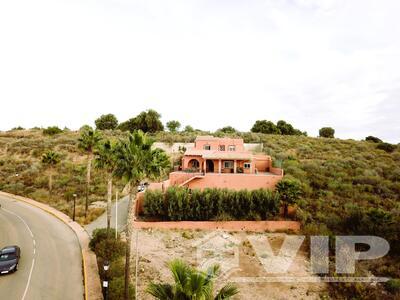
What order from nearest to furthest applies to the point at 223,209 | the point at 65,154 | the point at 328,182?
the point at 223,209
the point at 328,182
the point at 65,154

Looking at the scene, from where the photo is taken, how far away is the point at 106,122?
92188 mm

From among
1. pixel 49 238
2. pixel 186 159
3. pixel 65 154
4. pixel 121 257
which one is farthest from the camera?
pixel 65 154

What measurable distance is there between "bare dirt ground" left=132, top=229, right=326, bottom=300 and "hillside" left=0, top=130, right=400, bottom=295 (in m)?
3.59

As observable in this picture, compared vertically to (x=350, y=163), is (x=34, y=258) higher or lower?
lower

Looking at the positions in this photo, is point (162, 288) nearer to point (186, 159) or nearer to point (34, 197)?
point (186, 159)

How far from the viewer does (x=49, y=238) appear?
25344 millimetres

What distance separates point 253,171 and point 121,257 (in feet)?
76.9

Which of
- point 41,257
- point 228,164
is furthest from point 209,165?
point 41,257

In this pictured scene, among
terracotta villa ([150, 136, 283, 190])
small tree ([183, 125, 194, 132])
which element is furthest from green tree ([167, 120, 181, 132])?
terracotta villa ([150, 136, 283, 190])

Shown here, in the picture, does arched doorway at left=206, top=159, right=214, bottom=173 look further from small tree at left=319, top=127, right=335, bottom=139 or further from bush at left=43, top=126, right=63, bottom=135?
small tree at left=319, top=127, right=335, bottom=139

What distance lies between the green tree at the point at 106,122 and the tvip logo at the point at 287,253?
71.6 m

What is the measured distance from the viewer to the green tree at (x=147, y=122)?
80.8 meters

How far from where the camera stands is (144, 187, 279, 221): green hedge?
30.5 m

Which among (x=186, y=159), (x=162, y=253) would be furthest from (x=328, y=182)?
(x=162, y=253)
